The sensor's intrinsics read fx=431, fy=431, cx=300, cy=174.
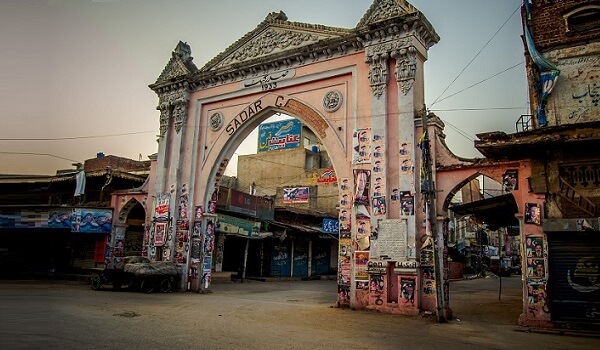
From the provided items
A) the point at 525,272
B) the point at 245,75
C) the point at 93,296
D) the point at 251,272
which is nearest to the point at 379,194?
the point at 525,272

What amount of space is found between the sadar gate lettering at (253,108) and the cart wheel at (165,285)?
19.0ft

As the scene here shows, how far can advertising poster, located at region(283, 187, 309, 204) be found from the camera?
112 ft

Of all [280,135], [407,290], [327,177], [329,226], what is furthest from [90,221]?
[280,135]

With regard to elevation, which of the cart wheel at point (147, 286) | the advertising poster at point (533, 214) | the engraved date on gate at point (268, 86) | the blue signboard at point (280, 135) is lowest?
the cart wheel at point (147, 286)

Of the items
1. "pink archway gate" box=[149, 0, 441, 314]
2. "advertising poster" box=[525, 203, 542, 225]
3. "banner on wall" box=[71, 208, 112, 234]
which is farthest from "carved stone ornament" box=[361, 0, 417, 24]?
"banner on wall" box=[71, 208, 112, 234]

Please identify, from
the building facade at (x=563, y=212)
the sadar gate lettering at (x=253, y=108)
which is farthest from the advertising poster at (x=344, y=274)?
the sadar gate lettering at (x=253, y=108)

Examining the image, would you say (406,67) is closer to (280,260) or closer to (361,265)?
(361,265)

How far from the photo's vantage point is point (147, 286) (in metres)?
14.6

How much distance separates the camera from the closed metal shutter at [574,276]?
30.6 ft

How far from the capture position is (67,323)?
303 inches

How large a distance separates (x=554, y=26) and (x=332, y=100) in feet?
21.4

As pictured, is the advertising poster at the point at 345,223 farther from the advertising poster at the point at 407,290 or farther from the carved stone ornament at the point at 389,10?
the carved stone ornament at the point at 389,10

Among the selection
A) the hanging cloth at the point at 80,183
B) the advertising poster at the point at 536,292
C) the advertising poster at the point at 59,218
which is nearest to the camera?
the advertising poster at the point at 536,292

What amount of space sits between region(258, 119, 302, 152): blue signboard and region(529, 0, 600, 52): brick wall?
24862 millimetres
